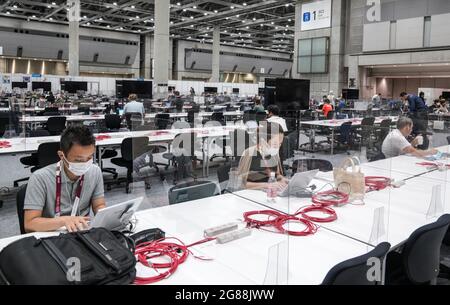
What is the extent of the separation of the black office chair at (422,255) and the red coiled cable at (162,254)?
3.88 feet

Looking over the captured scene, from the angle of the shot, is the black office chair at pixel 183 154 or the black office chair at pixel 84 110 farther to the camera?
the black office chair at pixel 84 110

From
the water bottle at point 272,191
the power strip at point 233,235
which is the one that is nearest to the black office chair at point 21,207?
the power strip at point 233,235

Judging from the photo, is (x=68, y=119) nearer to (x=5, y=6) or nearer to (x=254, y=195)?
(x=254, y=195)

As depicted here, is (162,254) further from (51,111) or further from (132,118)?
(51,111)

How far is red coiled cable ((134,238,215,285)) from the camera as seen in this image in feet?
6.13

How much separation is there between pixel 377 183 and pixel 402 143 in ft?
6.01

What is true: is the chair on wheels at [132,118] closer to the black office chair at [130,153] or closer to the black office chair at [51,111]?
the black office chair at [51,111]

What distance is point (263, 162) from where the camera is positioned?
4.02 meters

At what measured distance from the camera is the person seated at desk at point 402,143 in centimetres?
520

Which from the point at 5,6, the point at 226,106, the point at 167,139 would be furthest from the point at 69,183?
the point at 5,6

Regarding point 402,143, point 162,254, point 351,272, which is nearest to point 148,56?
point 402,143

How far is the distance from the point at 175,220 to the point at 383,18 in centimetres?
1876

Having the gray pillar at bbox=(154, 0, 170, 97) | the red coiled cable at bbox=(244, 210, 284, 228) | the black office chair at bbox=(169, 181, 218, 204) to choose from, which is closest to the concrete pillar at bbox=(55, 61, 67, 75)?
the gray pillar at bbox=(154, 0, 170, 97)
